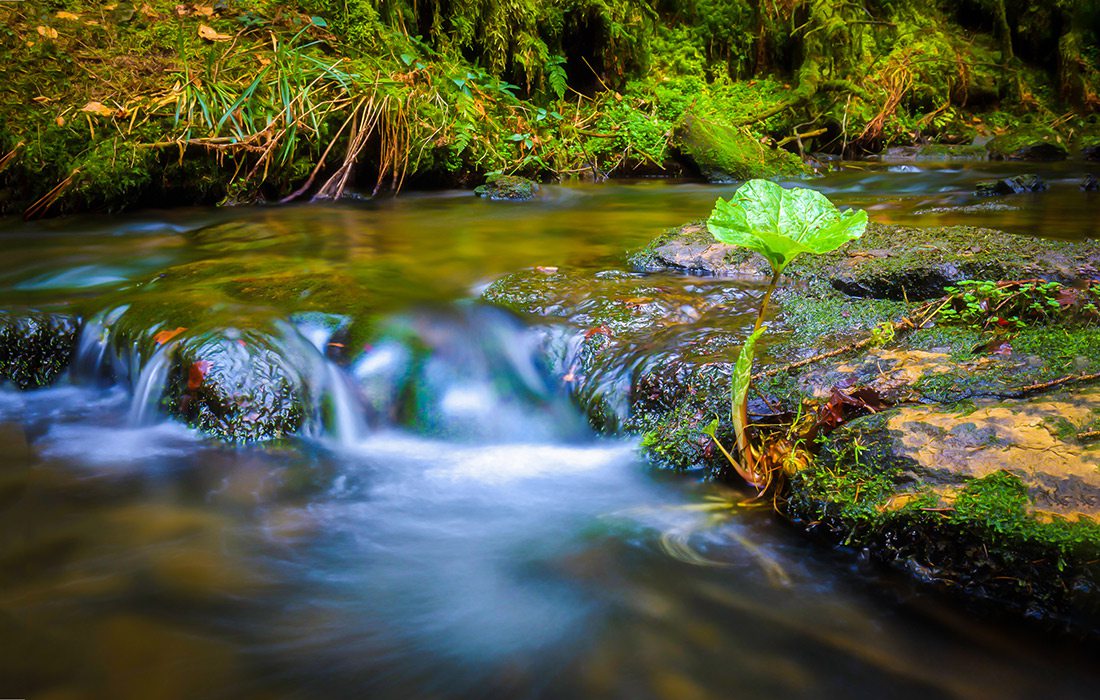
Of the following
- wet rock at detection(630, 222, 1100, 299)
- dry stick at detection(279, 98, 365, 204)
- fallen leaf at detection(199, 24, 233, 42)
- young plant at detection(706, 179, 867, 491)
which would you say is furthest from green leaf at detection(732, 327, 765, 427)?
fallen leaf at detection(199, 24, 233, 42)

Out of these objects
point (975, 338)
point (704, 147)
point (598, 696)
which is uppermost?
point (704, 147)

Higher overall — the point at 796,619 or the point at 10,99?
the point at 10,99

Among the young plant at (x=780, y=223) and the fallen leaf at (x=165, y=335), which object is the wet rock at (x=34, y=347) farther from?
the young plant at (x=780, y=223)

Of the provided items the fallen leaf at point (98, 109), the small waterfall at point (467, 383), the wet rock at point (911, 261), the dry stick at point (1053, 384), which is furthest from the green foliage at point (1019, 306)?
the fallen leaf at point (98, 109)

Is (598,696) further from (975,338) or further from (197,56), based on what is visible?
(197,56)

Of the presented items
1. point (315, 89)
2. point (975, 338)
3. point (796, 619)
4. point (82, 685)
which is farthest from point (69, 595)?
point (315, 89)

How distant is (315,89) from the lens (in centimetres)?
701

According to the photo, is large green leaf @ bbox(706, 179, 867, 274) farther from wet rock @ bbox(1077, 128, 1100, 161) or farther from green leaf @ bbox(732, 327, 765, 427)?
wet rock @ bbox(1077, 128, 1100, 161)

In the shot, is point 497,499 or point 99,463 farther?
point 99,463

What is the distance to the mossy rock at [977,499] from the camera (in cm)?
171

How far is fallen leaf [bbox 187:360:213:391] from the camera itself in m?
2.98

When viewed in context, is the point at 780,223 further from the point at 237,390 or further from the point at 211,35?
the point at 211,35

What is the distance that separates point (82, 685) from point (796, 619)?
5.66ft

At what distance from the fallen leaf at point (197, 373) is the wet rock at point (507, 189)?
466 centimetres
